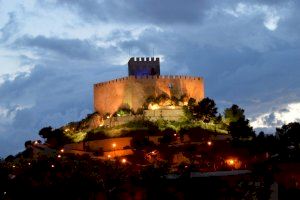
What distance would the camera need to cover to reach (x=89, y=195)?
2144 centimetres

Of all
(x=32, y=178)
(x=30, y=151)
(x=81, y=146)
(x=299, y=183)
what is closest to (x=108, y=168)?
(x=32, y=178)

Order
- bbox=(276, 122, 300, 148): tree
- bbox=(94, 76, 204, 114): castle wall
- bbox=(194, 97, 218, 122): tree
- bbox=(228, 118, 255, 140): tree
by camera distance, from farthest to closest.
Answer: bbox=(94, 76, 204, 114): castle wall, bbox=(194, 97, 218, 122): tree, bbox=(228, 118, 255, 140): tree, bbox=(276, 122, 300, 148): tree

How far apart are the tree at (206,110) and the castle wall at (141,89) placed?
2.76 m

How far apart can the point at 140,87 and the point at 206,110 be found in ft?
18.3

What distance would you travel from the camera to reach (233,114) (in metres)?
54.1

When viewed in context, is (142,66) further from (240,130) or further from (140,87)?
(240,130)

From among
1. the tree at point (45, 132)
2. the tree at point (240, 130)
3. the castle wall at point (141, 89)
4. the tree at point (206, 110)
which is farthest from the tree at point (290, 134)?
the tree at point (45, 132)

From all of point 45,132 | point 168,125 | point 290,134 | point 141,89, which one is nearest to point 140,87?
point 141,89

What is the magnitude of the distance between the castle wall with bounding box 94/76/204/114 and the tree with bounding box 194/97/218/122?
2.76m

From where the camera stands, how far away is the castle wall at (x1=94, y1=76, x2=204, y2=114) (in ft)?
178

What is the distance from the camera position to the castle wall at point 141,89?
54.3 metres

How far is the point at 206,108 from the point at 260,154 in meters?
15.3

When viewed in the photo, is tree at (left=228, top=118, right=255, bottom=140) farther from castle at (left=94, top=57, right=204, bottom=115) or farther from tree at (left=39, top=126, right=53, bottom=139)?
tree at (left=39, top=126, right=53, bottom=139)

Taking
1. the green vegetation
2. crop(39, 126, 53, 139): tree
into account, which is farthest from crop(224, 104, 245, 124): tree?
crop(39, 126, 53, 139): tree
